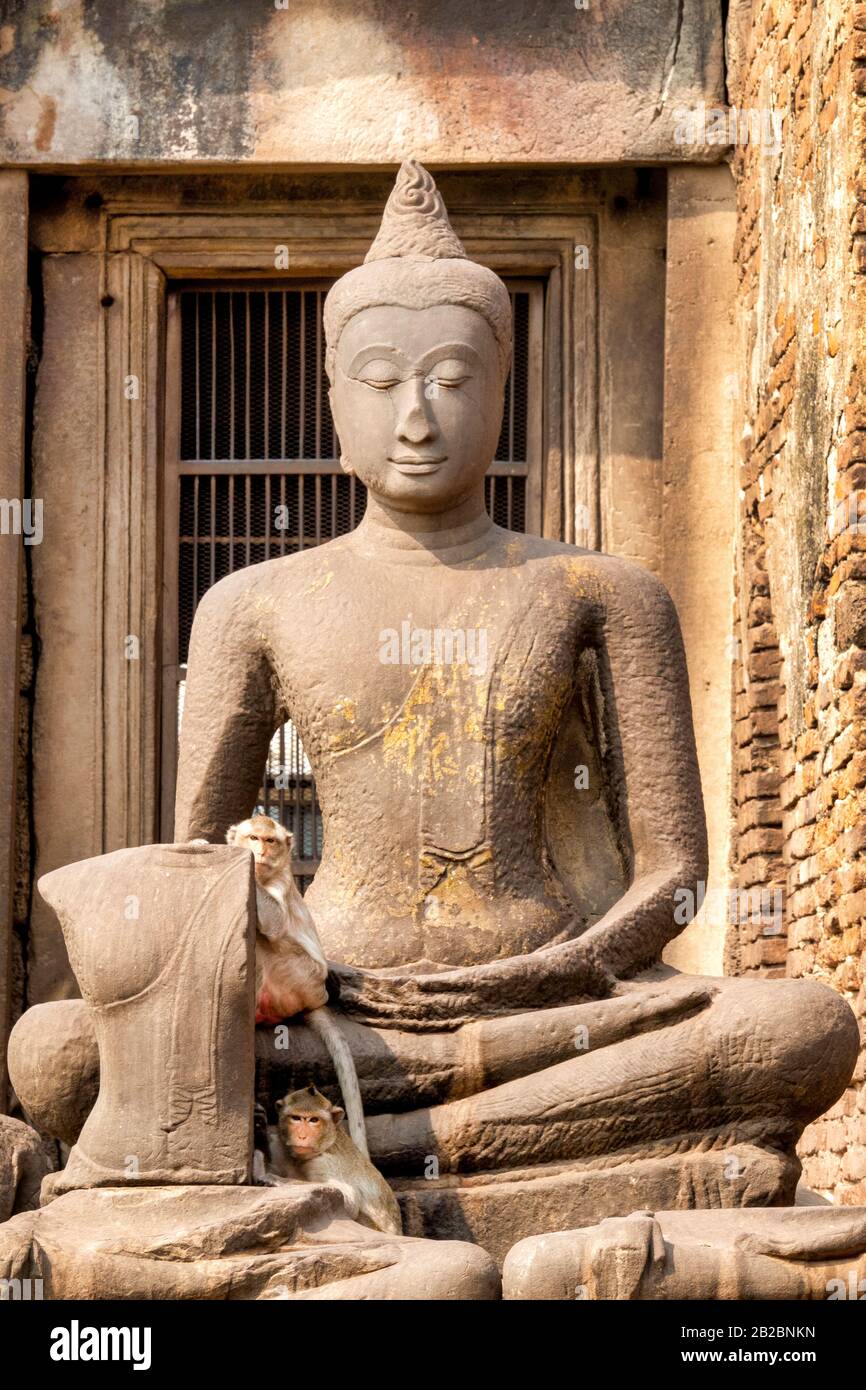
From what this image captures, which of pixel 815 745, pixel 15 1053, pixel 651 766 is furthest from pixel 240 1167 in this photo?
pixel 815 745

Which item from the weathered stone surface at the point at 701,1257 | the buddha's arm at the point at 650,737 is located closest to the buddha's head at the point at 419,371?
the buddha's arm at the point at 650,737

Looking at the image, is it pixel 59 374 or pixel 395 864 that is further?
pixel 59 374

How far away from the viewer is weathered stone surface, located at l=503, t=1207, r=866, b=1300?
518 centimetres

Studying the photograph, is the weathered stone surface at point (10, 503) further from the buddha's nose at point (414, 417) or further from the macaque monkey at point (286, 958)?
the macaque monkey at point (286, 958)

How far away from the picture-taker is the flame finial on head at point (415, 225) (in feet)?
22.4

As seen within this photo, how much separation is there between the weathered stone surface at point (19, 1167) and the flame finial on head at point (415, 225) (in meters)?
2.39

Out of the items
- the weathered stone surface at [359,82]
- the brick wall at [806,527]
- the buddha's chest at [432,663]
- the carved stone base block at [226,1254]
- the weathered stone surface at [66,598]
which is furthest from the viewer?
the weathered stone surface at [66,598]

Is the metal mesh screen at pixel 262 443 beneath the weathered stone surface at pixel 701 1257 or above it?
above

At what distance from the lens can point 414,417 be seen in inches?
259

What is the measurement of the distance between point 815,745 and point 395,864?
2939 millimetres

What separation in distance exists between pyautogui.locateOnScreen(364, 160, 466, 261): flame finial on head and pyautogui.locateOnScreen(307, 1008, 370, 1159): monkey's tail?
1980 millimetres

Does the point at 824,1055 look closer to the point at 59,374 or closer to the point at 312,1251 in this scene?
the point at 312,1251

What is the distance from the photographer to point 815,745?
904 centimetres

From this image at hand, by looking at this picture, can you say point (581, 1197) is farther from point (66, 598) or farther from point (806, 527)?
point (66, 598)
